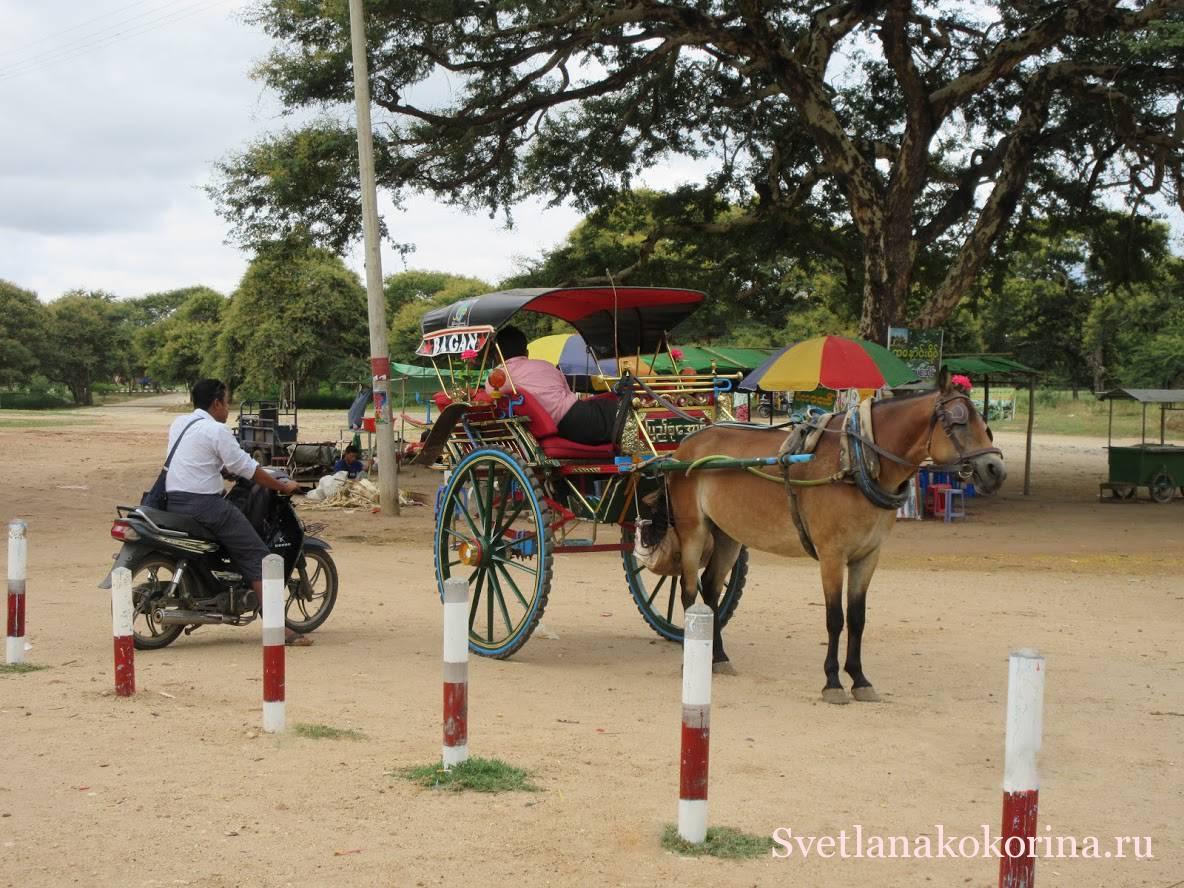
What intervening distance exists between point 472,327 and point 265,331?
150ft

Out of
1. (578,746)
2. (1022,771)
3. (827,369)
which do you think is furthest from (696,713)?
(827,369)

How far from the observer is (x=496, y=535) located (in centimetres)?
918

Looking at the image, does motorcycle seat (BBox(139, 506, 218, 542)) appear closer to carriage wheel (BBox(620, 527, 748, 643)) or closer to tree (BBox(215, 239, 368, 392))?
carriage wheel (BBox(620, 527, 748, 643))

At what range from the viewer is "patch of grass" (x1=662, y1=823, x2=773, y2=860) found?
4.71 m

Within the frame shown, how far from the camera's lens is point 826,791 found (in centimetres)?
567

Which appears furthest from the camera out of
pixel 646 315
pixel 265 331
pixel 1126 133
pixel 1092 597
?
pixel 265 331

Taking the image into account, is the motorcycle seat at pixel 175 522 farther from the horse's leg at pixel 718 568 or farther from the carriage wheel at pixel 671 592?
the horse's leg at pixel 718 568

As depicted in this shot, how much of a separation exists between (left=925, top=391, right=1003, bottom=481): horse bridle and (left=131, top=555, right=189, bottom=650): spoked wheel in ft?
17.4

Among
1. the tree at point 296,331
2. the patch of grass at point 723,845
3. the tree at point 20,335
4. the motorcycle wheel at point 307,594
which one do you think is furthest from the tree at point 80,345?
the patch of grass at point 723,845

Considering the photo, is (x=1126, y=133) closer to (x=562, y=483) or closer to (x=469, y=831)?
(x=562, y=483)

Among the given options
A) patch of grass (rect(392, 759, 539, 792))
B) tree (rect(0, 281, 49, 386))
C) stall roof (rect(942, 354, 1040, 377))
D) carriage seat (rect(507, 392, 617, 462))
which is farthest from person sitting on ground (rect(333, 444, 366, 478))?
tree (rect(0, 281, 49, 386))

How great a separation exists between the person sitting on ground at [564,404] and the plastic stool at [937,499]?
12275 mm

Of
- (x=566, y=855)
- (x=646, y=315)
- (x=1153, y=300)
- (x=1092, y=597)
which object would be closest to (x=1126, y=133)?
(x=1092, y=597)

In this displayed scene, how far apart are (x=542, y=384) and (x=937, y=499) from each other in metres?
12.9
